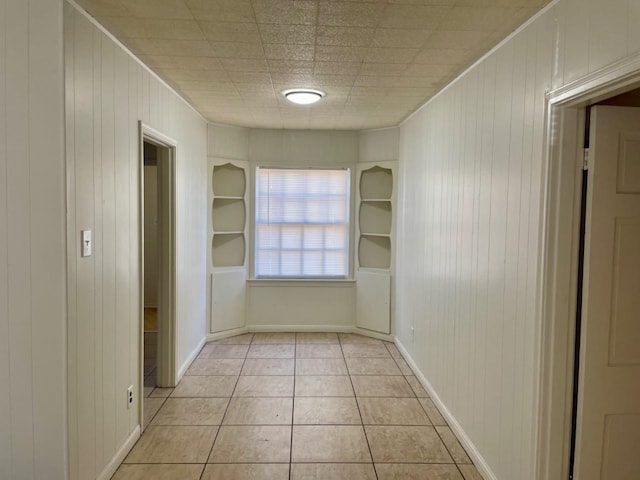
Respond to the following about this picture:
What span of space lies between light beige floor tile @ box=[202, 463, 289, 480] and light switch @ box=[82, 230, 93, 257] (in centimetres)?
139

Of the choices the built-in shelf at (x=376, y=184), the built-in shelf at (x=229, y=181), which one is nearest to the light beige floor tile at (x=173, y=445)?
the built-in shelf at (x=229, y=181)

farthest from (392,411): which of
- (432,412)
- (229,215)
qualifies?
(229,215)

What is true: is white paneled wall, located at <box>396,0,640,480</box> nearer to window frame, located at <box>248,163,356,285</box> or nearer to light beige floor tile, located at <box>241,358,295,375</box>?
light beige floor tile, located at <box>241,358,295,375</box>

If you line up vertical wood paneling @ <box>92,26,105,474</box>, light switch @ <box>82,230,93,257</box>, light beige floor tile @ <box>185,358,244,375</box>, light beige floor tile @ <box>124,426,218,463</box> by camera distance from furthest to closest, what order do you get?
light beige floor tile @ <box>185,358,244,375</box>
light beige floor tile @ <box>124,426,218,463</box>
vertical wood paneling @ <box>92,26,105,474</box>
light switch @ <box>82,230,93,257</box>

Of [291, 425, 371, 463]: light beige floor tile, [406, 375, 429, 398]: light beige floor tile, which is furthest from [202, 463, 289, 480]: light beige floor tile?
[406, 375, 429, 398]: light beige floor tile

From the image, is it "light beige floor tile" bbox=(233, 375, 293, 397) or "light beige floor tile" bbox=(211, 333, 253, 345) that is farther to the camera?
"light beige floor tile" bbox=(211, 333, 253, 345)

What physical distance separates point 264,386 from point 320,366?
691 mm

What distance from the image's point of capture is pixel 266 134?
5336mm

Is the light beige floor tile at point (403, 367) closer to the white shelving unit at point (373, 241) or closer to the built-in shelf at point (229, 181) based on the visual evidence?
the white shelving unit at point (373, 241)

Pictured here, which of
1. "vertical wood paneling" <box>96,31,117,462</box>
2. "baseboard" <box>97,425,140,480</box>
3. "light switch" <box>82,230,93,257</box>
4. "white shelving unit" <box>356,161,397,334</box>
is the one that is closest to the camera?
"light switch" <box>82,230,93,257</box>

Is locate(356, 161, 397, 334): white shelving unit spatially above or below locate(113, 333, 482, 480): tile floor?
above

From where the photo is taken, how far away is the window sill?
5.47m

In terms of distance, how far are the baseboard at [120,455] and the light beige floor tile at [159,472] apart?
0.04 metres

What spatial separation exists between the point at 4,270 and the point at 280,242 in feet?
12.1
